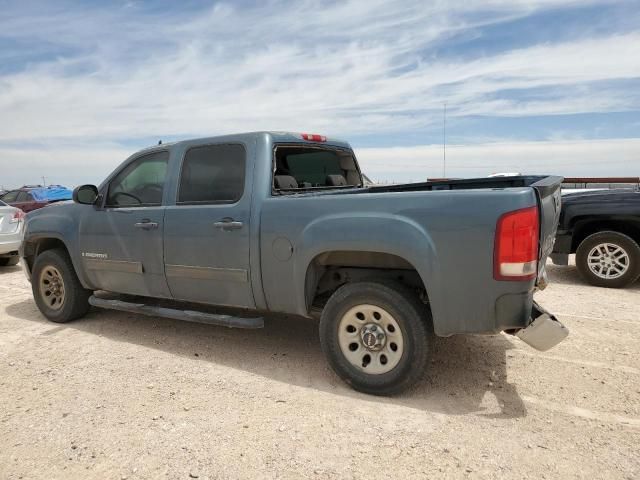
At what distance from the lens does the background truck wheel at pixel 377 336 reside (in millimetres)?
3203

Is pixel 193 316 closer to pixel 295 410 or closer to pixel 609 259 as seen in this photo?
→ pixel 295 410

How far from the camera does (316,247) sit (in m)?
3.41

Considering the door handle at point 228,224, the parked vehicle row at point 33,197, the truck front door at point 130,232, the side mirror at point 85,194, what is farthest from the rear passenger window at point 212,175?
the parked vehicle row at point 33,197

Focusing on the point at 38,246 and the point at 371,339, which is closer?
the point at 371,339

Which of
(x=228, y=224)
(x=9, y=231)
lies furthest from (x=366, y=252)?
(x=9, y=231)

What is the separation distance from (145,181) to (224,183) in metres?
1.05

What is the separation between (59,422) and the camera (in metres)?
3.08

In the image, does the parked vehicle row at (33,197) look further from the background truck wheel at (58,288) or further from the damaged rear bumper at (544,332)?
the damaged rear bumper at (544,332)

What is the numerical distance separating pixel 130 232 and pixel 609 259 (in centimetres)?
599

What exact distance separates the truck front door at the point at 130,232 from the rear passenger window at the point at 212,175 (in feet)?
0.97

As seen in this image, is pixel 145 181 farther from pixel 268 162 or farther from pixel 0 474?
Result: pixel 0 474

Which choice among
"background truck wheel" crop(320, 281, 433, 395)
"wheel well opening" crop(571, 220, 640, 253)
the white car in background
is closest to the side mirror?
"background truck wheel" crop(320, 281, 433, 395)

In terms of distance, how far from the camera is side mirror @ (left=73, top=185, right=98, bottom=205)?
4.73 m

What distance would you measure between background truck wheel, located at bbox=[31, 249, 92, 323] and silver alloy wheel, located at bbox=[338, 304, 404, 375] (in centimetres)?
324
